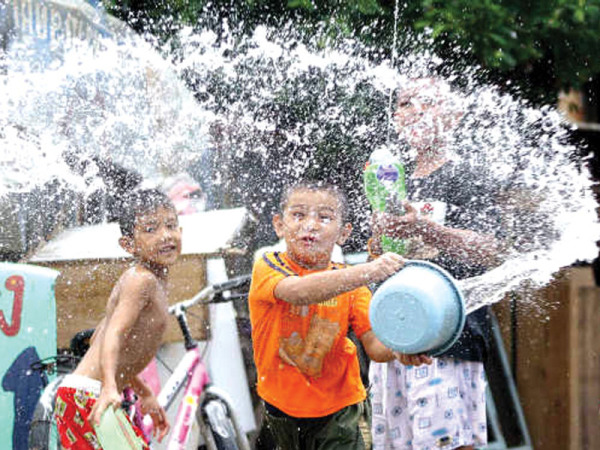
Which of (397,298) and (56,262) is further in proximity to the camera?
(56,262)

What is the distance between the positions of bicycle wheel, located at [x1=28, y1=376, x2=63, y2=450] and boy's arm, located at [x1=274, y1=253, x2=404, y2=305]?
89cm

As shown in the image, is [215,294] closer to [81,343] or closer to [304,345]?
[81,343]

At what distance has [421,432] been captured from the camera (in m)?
2.40

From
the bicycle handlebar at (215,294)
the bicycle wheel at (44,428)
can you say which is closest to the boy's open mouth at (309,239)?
the bicycle handlebar at (215,294)

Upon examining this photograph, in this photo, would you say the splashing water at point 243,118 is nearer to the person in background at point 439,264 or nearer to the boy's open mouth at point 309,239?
the person in background at point 439,264

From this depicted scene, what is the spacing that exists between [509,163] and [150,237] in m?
1.30

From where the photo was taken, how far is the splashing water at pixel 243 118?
2.97 meters

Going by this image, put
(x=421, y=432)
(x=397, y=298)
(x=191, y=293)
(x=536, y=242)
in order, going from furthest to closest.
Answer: (x=191, y=293)
(x=536, y=242)
(x=421, y=432)
(x=397, y=298)

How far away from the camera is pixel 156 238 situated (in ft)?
8.45

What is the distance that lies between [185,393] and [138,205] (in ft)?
2.37

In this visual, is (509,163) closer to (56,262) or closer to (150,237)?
(150,237)

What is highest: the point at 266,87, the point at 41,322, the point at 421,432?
the point at 266,87

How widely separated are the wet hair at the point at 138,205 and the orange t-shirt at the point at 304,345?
0.54m

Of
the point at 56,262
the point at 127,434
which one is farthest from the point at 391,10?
the point at 127,434
